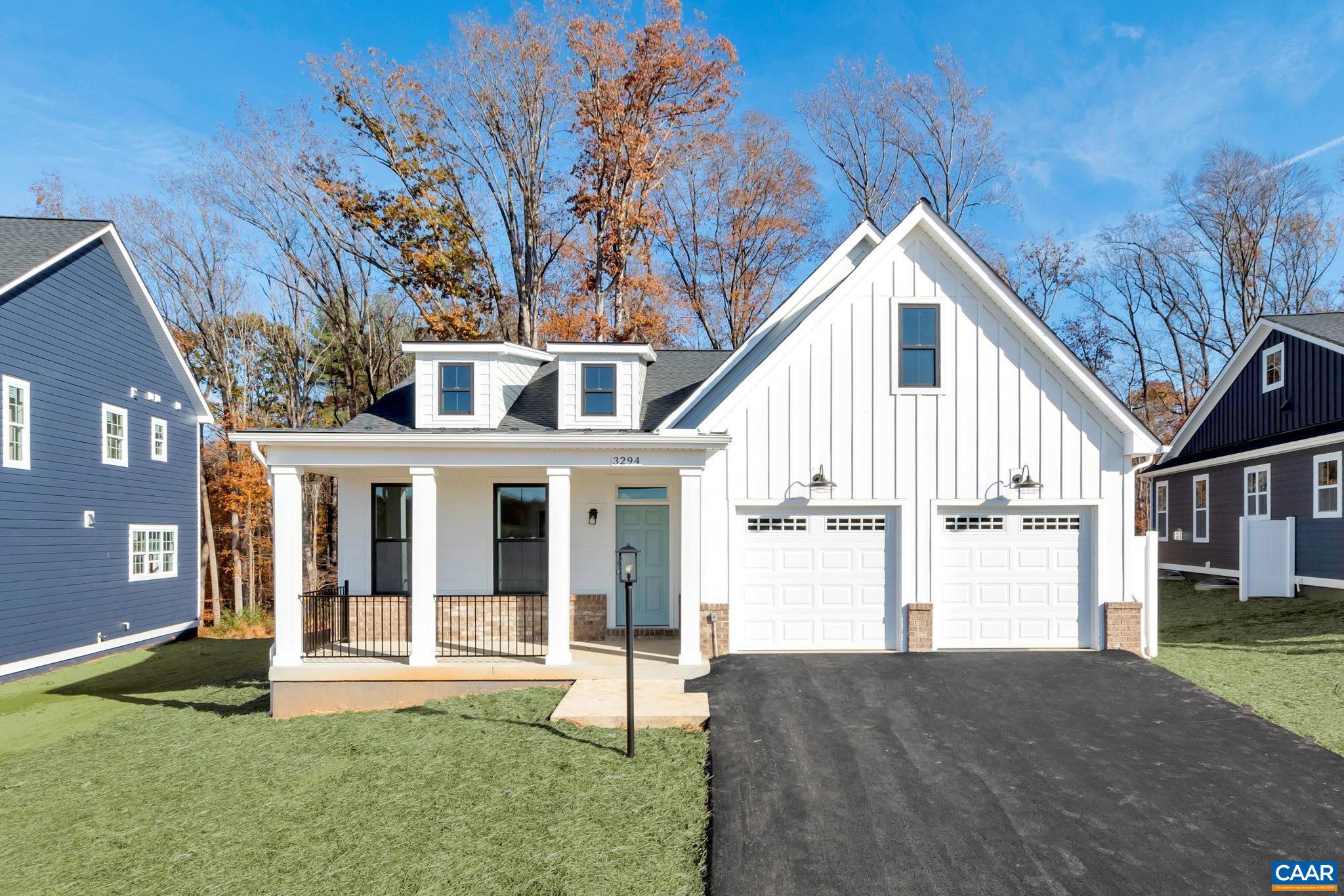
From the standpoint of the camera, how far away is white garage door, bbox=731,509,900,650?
10.7 meters

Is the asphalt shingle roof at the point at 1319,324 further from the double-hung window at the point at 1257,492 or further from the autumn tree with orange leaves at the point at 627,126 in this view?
the autumn tree with orange leaves at the point at 627,126

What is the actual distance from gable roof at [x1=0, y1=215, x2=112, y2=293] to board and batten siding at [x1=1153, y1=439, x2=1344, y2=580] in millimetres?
26014

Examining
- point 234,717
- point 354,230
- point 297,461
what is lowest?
point 234,717

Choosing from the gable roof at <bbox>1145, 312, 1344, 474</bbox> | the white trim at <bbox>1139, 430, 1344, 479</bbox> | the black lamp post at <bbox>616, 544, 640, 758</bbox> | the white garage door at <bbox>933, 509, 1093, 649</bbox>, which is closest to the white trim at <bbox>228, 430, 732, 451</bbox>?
the black lamp post at <bbox>616, 544, 640, 758</bbox>

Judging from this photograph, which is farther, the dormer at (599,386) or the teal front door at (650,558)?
the teal front door at (650,558)

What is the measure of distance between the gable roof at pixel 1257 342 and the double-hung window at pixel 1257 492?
1861mm

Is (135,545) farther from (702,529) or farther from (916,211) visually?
(916,211)

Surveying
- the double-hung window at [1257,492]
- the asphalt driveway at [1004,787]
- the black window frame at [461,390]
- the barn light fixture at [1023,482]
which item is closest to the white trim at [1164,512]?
the double-hung window at [1257,492]

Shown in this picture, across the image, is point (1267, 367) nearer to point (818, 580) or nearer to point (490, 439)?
point (818, 580)

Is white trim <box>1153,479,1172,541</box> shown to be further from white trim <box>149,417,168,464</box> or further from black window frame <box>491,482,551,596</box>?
white trim <box>149,417,168,464</box>

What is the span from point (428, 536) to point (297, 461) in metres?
2.18

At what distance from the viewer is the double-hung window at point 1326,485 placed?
1471 cm

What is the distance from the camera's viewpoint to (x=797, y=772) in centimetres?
659

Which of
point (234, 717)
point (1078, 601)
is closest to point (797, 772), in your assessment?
point (1078, 601)
